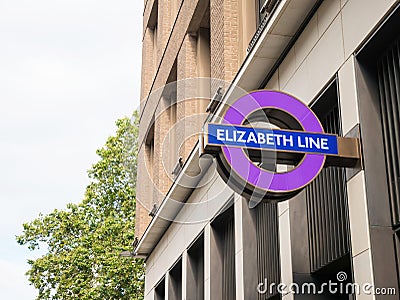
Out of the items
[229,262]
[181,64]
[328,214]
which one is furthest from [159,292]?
[328,214]

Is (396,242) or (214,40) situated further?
(214,40)

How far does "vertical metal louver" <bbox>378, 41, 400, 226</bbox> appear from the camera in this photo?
25.4 feet

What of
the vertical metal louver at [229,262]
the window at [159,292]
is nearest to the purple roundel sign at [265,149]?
the vertical metal louver at [229,262]

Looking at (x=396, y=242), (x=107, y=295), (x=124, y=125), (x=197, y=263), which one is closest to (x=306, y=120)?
(x=396, y=242)

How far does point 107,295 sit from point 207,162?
19.5 meters

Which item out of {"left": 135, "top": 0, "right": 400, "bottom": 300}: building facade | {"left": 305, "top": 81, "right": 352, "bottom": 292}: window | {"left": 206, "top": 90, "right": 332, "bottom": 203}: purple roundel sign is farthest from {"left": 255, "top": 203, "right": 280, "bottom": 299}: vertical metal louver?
{"left": 206, "top": 90, "right": 332, "bottom": 203}: purple roundel sign

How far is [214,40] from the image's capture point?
50.6 feet

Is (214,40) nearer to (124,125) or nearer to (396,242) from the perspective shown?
(396,242)

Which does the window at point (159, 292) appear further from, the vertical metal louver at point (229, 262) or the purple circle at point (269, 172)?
the purple circle at point (269, 172)
